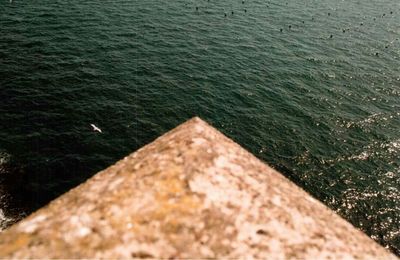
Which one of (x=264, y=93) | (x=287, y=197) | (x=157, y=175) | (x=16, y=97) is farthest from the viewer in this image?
(x=264, y=93)

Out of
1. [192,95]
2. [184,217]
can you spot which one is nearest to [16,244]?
[184,217]

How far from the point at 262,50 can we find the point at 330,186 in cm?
2903

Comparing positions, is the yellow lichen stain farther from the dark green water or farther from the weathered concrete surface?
the dark green water

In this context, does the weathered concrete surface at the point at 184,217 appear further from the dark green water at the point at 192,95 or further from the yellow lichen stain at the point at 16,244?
the dark green water at the point at 192,95

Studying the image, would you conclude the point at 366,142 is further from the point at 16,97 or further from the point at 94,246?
the point at 94,246

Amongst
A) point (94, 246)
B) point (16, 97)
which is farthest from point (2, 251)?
point (16, 97)

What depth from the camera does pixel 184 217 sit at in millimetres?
5133

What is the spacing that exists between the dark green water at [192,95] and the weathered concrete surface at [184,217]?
2550 centimetres

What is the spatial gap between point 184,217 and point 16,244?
222 centimetres

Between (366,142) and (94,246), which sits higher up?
(94,246)

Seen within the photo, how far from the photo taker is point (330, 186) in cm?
3538

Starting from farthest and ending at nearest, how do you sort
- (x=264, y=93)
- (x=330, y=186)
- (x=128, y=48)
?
(x=128, y=48), (x=264, y=93), (x=330, y=186)

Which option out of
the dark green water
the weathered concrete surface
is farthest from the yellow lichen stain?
the dark green water

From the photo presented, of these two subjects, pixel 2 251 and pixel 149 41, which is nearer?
pixel 2 251
